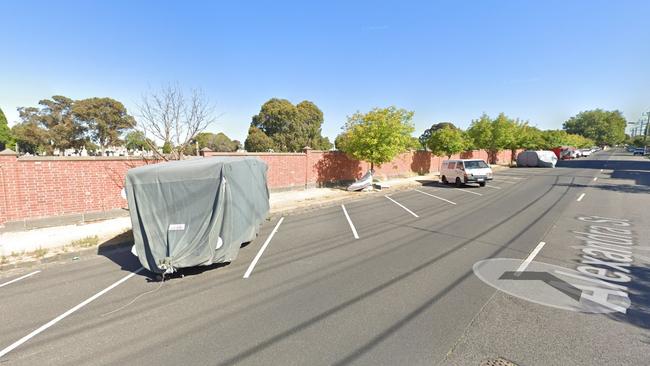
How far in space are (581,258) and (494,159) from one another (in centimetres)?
3862

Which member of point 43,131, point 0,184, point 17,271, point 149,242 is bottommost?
point 17,271

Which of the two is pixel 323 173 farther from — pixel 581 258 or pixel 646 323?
pixel 646 323

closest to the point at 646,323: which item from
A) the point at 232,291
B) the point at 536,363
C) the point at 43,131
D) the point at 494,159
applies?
the point at 536,363

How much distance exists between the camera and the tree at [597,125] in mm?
108438

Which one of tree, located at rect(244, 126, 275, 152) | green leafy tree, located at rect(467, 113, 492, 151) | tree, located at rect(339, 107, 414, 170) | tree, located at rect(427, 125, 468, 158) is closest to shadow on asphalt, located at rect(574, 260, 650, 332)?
tree, located at rect(339, 107, 414, 170)

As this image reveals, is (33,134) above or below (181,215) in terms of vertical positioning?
above

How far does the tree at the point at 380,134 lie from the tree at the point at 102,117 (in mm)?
41256

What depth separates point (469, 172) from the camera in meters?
17.2

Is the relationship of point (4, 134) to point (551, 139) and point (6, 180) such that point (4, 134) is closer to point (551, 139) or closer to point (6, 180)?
point (6, 180)

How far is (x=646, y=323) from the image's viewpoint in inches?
133

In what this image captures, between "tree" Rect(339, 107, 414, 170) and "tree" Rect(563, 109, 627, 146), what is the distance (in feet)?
439

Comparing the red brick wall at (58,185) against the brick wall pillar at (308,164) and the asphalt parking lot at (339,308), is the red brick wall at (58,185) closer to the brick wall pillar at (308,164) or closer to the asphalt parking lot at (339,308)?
the asphalt parking lot at (339,308)

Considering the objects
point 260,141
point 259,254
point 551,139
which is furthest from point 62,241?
point 551,139

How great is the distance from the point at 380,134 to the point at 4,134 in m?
60.5
